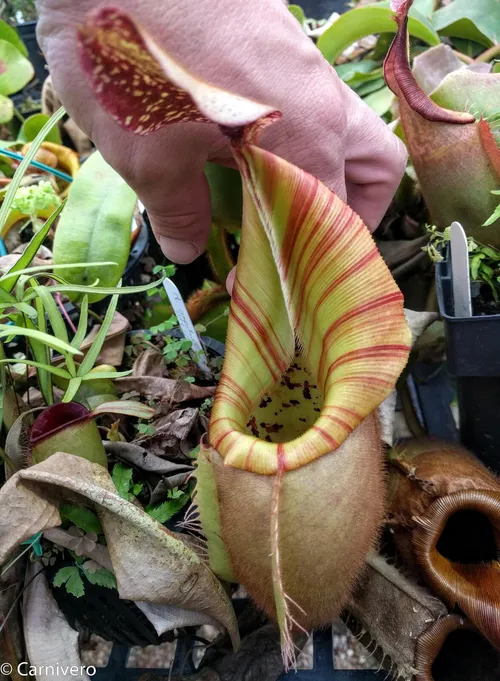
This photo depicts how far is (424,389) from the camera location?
1.13 m

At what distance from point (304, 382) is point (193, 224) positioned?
218 millimetres

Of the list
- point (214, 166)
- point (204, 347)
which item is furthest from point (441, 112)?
point (204, 347)

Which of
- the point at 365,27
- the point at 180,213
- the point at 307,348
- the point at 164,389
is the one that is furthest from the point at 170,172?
the point at 365,27

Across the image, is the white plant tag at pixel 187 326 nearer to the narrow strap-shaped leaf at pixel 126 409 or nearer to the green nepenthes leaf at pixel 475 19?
the narrow strap-shaped leaf at pixel 126 409

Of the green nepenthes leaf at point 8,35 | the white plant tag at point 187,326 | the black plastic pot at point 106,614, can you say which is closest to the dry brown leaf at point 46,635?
the black plastic pot at point 106,614

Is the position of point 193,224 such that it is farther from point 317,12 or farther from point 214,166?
point 317,12

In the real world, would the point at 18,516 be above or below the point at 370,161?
below

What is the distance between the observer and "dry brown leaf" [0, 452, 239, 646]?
0.49 metres

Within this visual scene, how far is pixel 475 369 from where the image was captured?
2.12ft

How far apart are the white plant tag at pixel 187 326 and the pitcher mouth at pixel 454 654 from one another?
439 mm

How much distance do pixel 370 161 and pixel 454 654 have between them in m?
0.58

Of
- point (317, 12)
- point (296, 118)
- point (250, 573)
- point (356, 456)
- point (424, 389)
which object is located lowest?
point (424, 389)

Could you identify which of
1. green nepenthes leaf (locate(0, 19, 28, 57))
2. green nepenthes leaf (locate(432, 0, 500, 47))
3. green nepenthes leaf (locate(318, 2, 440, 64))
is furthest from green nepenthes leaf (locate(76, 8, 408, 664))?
green nepenthes leaf (locate(0, 19, 28, 57))

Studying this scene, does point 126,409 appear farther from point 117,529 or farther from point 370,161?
point 370,161
